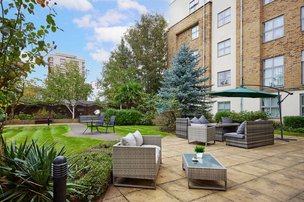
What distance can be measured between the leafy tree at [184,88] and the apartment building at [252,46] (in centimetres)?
461

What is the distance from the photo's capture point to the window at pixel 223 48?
15.3 metres

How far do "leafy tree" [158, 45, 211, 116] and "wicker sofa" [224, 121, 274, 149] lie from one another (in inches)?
161

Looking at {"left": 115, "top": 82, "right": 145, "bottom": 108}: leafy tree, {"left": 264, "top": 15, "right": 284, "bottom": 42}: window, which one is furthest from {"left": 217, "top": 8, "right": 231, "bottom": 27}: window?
{"left": 115, "top": 82, "right": 145, "bottom": 108}: leafy tree

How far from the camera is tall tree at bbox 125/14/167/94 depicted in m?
22.6

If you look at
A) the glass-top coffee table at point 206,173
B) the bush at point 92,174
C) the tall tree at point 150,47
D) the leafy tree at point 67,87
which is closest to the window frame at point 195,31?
the tall tree at point 150,47

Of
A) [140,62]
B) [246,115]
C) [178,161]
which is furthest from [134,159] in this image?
[140,62]

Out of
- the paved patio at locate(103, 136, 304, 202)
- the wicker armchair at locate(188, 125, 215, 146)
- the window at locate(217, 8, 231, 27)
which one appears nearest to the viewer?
the paved patio at locate(103, 136, 304, 202)

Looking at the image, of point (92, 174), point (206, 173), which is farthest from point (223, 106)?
point (92, 174)

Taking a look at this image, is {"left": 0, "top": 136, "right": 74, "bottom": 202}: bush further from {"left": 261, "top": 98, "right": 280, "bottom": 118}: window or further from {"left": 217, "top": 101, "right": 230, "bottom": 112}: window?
{"left": 217, "top": 101, "right": 230, "bottom": 112}: window

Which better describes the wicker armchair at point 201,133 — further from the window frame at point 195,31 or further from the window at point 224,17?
the window frame at point 195,31

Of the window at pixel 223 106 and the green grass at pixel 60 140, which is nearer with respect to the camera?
the green grass at pixel 60 140

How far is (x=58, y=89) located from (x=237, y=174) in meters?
18.6

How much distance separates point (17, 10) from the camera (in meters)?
1.74

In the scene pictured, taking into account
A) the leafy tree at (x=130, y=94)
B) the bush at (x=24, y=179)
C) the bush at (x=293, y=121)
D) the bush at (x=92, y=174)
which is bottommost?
the bush at (x=92, y=174)
